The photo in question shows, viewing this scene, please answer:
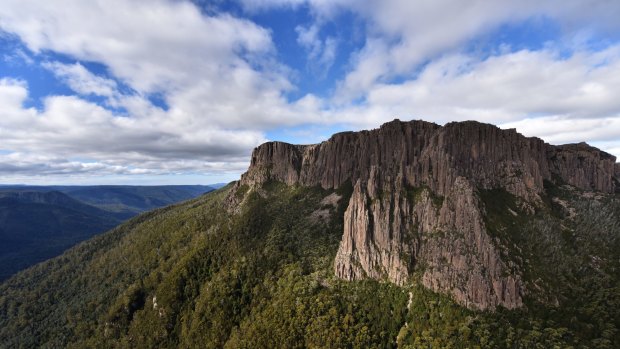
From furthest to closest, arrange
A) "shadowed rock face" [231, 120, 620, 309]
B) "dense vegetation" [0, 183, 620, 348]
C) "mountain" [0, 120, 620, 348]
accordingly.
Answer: "shadowed rock face" [231, 120, 620, 309], "mountain" [0, 120, 620, 348], "dense vegetation" [0, 183, 620, 348]

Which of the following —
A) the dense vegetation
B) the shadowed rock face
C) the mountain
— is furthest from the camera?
the shadowed rock face

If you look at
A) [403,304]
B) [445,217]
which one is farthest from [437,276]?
[445,217]

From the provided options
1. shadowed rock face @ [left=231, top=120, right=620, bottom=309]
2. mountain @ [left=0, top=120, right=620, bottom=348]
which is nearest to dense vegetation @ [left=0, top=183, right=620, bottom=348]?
mountain @ [left=0, top=120, right=620, bottom=348]

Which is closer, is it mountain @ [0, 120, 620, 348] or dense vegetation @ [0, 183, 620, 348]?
dense vegetation @ [0, 183, 620, 348]

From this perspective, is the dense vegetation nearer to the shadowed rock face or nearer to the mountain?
the mountain

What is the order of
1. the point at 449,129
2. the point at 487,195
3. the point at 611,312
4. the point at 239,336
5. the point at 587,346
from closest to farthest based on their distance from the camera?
the point at 587,346 < the point at 611,312 < the point at 239,336 < the point at 487,195 < the point at 449,129

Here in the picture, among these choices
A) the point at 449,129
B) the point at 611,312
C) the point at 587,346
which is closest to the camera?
the point at 587,346

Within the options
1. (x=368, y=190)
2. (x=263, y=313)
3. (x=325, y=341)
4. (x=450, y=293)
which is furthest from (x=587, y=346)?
(x=263, y=313)

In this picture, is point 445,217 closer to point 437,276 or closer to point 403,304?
point 437,276

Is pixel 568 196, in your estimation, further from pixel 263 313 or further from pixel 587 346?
pixel 263 313

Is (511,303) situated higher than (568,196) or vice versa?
(568,196)

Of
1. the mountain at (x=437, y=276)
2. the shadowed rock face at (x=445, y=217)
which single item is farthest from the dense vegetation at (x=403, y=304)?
the shadowed rock face at (x=445, y=217)
